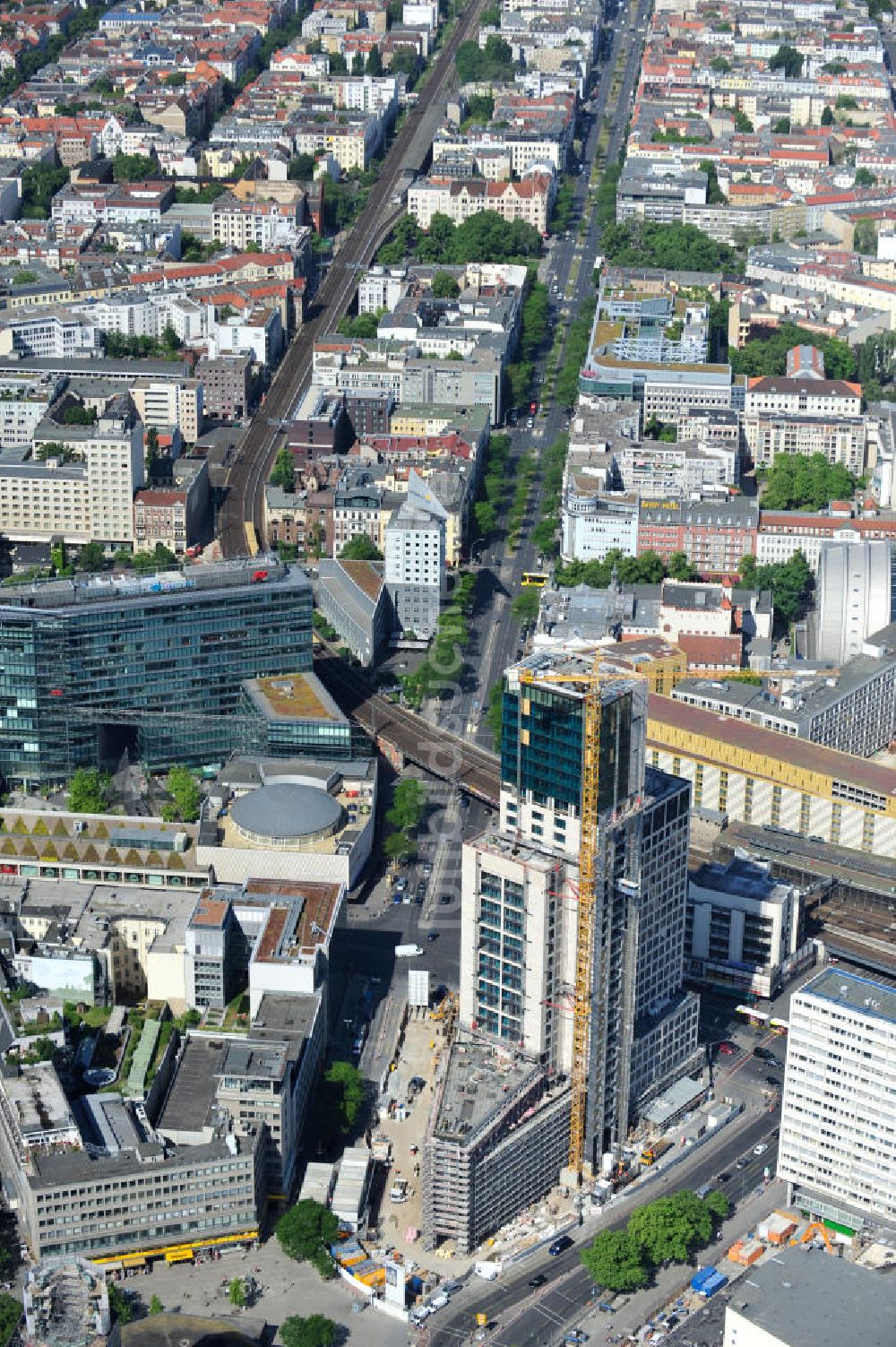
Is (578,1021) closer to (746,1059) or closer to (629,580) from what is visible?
(746,1059)

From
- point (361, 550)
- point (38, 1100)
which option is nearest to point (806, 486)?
point (361, 550)

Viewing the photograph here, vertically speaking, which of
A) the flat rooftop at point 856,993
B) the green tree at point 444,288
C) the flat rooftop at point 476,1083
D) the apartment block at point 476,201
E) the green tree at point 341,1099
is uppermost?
the apartment block at point 476,201

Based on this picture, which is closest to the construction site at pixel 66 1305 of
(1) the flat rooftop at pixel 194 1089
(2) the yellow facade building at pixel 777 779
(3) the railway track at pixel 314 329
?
(1) the flat rooftop at pixel 194 1089

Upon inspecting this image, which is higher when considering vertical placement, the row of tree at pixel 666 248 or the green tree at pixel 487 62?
the green tree at pixel 487 62

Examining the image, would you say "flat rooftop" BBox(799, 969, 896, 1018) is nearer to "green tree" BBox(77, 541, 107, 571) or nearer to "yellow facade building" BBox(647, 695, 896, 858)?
"yellow facade building" BBox(647, 695, 896, 858)

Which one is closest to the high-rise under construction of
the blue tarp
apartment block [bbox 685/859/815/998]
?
the blue tarp

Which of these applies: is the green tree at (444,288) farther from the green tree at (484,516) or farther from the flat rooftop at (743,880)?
the flat rooftop at (743,880)
